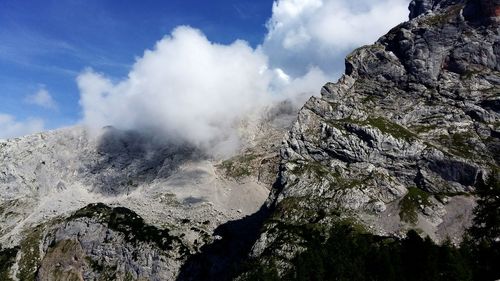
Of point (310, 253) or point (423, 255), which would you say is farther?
point (310, 253)

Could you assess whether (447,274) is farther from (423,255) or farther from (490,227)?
(490,227)

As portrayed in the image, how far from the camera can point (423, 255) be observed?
127 meters

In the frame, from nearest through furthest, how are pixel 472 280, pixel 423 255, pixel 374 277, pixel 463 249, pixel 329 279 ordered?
pixel 472 280 → pixel 423 255 → pixel 463 249 → pixel 374 277 → pixel 329 279

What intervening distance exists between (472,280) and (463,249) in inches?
1055

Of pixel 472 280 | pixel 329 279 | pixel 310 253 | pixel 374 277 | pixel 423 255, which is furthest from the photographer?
pixel 310 253

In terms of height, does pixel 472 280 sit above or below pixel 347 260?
below

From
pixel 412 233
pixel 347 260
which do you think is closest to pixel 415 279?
pixel 412 233

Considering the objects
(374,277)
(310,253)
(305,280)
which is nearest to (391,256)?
(374,277)

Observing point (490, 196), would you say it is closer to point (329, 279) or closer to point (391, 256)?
point (391, 256)

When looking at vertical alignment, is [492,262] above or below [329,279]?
below

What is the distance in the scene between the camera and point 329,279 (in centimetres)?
16538

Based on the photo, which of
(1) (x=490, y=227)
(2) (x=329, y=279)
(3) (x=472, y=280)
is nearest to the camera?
(1) (x=490, y=227)

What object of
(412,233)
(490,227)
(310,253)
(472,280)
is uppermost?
(310,253)

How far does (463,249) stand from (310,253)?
225 ft
